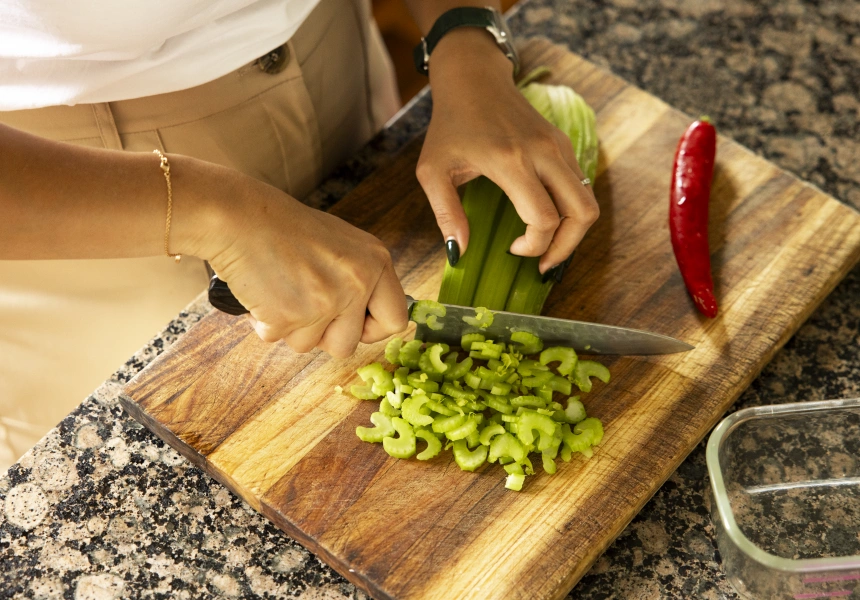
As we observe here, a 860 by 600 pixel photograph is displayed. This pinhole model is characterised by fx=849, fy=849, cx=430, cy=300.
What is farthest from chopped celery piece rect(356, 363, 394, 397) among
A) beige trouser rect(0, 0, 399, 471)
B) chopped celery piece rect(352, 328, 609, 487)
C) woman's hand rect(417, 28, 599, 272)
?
beige trouser rect(0, 0, 399, 471)

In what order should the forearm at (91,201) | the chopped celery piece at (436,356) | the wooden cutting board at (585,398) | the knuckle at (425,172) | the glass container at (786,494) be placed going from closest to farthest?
the forearm at (91,201), the glass container at (786,494), the wooden cutting board at (585,398), the chopped celery piece at (436,356), the knuckle at (425,172)

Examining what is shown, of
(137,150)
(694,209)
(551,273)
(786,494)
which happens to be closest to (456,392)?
(551,273)

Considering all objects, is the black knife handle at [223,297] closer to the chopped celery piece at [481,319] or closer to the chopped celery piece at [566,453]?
the chopped celery piece at [481,319]

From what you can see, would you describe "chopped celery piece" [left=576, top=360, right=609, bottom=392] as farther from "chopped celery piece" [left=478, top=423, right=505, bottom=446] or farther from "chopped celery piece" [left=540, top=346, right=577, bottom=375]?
"chopped celery piece" [left=478, top=423, right=505, bottom=446]

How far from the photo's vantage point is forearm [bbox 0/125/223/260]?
4.17ft

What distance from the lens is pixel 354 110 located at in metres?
2.21

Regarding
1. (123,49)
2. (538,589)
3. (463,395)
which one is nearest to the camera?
(538,589)

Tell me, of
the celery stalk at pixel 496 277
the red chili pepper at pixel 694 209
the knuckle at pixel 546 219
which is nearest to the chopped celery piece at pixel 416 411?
the celery stalk at pixel 496 277

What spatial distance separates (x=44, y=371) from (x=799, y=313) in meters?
1.65

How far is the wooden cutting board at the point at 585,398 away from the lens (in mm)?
1482

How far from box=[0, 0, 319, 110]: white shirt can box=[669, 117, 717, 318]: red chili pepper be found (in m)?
0.93

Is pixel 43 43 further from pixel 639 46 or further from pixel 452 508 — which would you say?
pixel 639 46

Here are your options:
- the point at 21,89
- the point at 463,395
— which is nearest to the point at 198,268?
the point at 21,89

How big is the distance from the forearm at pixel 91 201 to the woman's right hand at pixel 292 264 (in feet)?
0.11
